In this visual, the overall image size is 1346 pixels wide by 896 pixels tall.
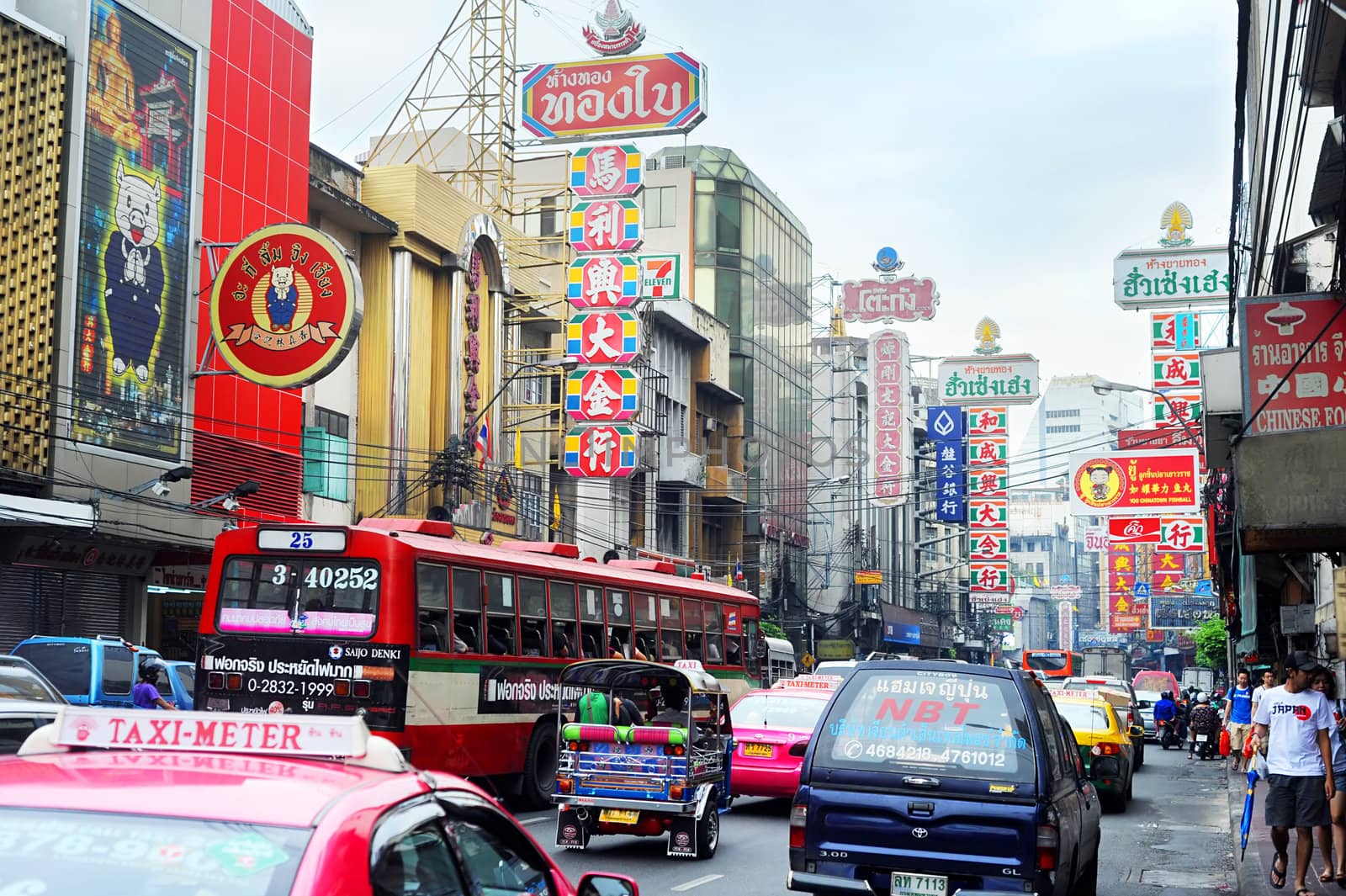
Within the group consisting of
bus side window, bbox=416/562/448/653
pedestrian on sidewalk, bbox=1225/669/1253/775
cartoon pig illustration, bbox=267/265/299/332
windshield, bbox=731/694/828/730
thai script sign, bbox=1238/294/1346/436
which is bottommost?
pedestrian on sidewalk, bbox=1225/669/1253/775

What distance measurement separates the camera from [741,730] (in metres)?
18.9

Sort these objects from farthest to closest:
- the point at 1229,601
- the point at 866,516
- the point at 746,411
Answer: the point at 866,516 < the point at 746,411 < the point at 1229,601

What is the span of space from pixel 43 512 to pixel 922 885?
18212mm

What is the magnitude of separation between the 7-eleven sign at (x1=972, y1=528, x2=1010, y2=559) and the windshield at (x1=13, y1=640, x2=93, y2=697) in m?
61.9

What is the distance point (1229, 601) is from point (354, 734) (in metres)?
46.7

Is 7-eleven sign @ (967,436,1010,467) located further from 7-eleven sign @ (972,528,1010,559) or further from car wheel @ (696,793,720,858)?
car wheel @ (696,793,720,858)

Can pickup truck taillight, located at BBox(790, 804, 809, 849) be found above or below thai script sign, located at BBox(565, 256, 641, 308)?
below

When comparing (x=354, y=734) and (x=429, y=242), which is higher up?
(x=429, y=242)

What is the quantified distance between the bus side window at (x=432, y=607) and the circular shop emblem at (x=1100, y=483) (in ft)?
113

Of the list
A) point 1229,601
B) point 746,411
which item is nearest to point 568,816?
point 1229,601

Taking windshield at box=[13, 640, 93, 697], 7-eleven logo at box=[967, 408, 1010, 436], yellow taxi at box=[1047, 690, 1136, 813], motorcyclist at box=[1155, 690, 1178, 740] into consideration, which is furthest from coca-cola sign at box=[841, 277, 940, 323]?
windshield at box=[13, 640, 93, 697]

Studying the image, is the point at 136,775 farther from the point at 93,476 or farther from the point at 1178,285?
the point at 1178,285

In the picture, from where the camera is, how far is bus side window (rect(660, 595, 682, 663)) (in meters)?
24.4

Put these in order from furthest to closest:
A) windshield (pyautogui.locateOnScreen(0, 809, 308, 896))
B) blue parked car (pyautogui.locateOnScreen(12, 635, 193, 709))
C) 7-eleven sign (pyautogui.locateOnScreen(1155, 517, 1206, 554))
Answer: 1. 7-eleven sign (pyautogui.locateOnScreen(1155, 517, 1206, 554))
2. blue parked car (pyautogui.locateOnScreen(12, 635, 193, 709))
3. windshield (pyautogui.locateOnScreen(0, 809, 308, 896))
